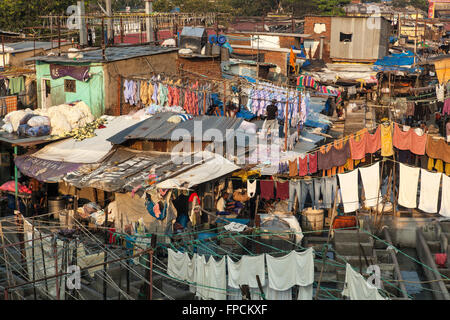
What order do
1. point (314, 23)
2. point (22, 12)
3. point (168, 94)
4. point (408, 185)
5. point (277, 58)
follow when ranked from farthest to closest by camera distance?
point (22, 12), point (314, 23), point (277, 58), point (168, 94), point (408, 185)

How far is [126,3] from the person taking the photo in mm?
64000

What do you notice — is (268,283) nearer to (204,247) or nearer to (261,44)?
(204,247)

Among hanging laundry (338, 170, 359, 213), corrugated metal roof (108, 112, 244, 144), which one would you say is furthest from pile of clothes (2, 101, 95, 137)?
hanging laundry (338, 170, 359, 213)

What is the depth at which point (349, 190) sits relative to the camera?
1648cm

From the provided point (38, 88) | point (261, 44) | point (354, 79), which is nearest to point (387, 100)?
point (354, 79)

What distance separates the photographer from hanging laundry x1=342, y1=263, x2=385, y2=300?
1113 centimetres

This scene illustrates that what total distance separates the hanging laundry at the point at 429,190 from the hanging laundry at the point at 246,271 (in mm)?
5278

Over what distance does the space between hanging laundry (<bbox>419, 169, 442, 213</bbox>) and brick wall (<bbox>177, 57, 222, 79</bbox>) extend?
1178 cm

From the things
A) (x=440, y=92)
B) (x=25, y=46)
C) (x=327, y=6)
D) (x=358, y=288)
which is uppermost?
(x=327, y=6)

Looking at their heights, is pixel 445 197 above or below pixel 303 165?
below

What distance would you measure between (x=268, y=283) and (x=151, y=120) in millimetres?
7174

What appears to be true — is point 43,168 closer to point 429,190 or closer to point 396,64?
point 429,190

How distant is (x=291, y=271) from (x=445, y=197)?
511 centimetres

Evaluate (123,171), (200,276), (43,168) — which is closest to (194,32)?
(43,168)
